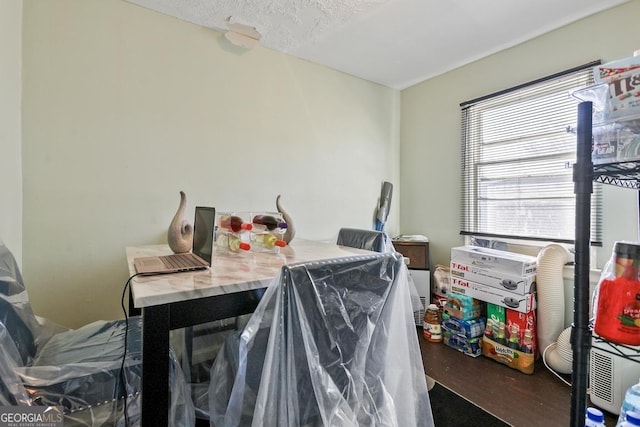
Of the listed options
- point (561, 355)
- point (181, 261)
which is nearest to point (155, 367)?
point (181, 261)

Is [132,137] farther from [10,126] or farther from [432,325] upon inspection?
[432,325]

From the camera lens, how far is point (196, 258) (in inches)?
51.8

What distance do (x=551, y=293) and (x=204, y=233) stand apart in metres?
2.25

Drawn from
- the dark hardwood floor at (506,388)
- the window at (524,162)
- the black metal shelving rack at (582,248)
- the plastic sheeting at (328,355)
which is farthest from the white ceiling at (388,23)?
the dark hardwood floor at (506,388)

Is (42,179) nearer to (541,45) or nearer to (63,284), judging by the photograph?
(63,284)

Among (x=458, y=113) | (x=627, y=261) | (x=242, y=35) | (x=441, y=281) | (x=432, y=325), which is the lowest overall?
(x=432, y=325)

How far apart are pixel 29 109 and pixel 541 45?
3.37 meters

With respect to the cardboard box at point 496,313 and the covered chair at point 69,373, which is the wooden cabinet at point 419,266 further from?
the covered chair at point 69,373

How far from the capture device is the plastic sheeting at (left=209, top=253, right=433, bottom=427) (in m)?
0.85

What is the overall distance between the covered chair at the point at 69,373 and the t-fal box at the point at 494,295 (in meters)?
2.05

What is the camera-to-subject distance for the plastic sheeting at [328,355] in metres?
0.85

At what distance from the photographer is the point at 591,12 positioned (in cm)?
197

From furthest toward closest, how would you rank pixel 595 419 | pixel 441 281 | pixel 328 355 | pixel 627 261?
1. pixel 441 281
2. pixel 595 419
3. pixel 328 355
4. pixel 627 261

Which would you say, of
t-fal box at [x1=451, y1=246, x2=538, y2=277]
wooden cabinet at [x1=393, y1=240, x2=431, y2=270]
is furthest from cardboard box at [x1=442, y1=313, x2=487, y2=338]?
wooden cabinet at [x1=393, y1=240, x2=431, y2=270]
